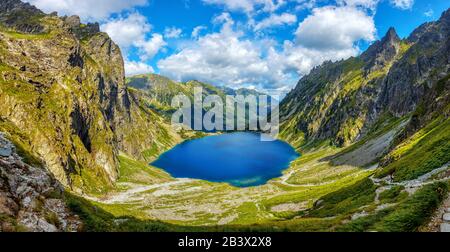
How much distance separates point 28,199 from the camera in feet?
95.6

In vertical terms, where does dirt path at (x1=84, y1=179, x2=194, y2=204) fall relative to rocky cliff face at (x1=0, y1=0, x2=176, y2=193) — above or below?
below

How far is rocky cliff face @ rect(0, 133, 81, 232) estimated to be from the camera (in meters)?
26.0

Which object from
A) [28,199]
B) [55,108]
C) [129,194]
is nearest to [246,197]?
[129,194]

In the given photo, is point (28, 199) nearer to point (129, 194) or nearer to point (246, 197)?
point (246, 197)

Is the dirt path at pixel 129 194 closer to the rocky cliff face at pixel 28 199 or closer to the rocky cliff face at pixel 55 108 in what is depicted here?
the rocky cliff face at pixel 55 108

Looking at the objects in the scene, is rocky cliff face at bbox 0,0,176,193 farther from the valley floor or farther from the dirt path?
the valley floor

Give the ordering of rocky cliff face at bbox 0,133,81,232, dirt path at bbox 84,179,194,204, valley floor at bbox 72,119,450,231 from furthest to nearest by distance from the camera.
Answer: dirt path at bbox 84,179,194,204, valley floor at bbox 72,119,450,231, rocky cliff face at bbox 0,133,81,232

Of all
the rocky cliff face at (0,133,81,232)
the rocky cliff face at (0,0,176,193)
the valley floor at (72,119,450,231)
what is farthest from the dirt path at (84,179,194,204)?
the rocky cliff face at (0,133,81,232)

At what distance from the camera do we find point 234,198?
141 meters

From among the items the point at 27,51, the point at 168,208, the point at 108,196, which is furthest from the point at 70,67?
the point at 168,208
